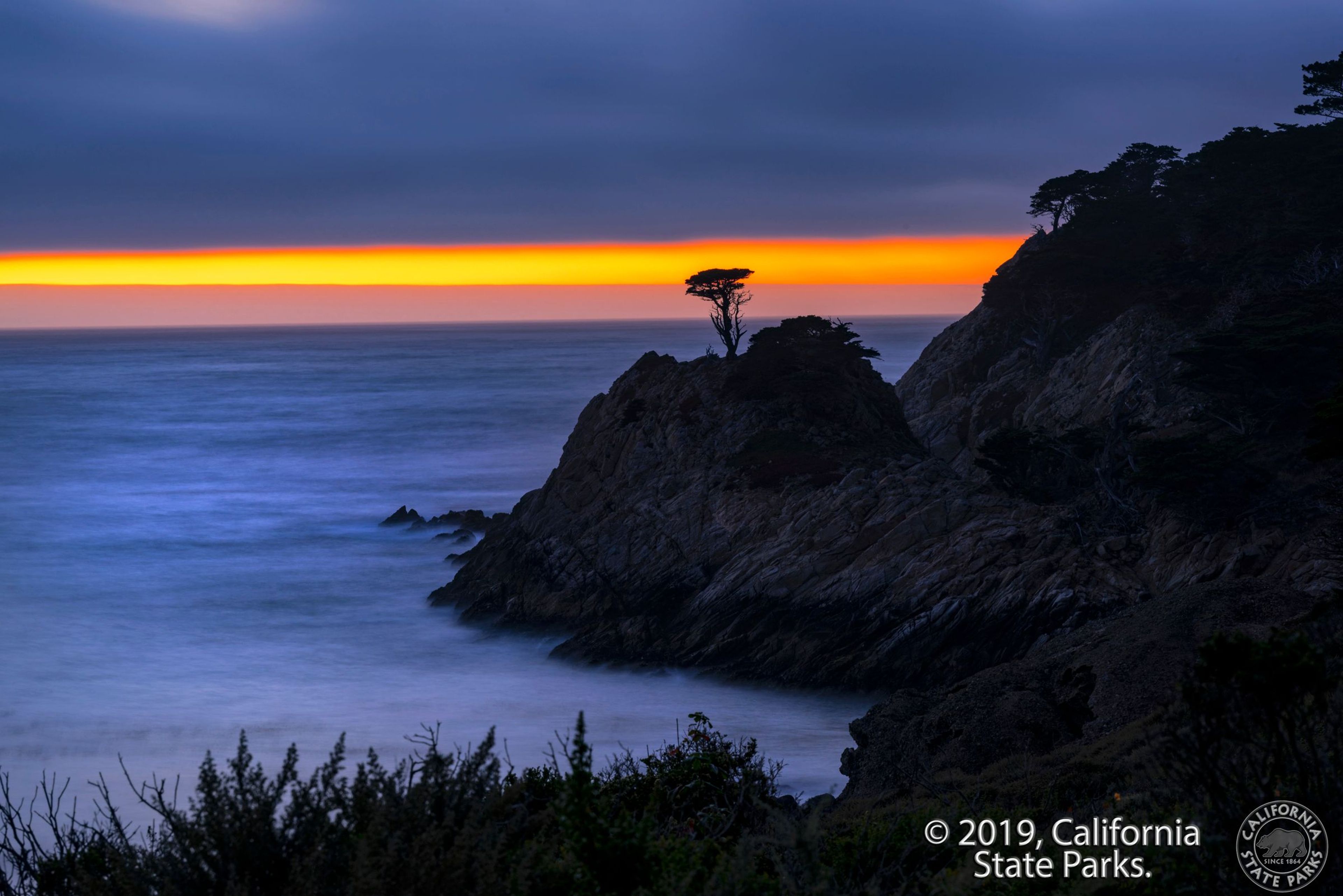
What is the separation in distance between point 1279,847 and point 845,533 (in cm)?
2696

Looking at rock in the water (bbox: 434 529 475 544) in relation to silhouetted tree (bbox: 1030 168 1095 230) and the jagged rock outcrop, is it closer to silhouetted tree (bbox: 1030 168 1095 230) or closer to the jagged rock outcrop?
the jagged rock outcrop

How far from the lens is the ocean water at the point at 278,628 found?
30703 mm

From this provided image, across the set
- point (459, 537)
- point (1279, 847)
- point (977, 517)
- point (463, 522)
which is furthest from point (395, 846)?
point (463, 522)

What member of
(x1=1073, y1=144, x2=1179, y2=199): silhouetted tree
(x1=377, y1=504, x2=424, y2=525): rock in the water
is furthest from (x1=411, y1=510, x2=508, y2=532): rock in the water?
(x1=1073, y1=144, x2=1179, y2=199): silhouetted tree

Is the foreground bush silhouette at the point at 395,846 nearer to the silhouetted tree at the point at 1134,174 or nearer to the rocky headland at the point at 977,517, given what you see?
the rocky headland at the point at 977,517

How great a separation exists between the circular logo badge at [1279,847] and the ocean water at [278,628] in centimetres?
1200

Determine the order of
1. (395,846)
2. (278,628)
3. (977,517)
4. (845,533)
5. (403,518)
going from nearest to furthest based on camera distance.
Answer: (395,846), (977,517), (845,533), (278,628), (403,518)

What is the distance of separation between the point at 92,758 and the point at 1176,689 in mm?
29669

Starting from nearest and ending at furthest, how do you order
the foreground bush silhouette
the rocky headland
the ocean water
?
the foreground bush silhouette, the rocky headland, the ocean water

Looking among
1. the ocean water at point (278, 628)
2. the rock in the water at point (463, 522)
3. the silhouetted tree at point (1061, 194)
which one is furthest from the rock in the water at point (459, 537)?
the silhouetted tree at point (1061, 194)

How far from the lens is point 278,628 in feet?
138

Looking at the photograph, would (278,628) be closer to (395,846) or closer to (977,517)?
(977,517)

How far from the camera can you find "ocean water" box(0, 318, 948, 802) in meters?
30.7

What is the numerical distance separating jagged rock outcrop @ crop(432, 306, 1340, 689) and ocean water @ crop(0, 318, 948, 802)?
198 cm
